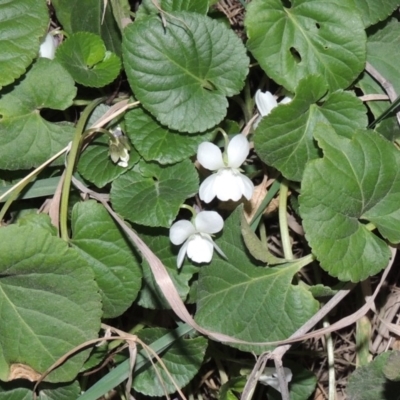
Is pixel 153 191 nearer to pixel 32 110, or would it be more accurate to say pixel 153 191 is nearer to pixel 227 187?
pixel 227 187

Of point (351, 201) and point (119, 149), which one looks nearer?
point (351, 201)

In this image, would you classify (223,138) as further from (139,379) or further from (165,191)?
(139,379)

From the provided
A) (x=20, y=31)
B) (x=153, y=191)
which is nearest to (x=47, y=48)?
(x=20, y=31)

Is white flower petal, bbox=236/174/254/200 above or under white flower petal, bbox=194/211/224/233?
above

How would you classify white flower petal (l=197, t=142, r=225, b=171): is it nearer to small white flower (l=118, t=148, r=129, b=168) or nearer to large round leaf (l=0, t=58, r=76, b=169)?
small white flower (l=118, t=148, r=129, b=168)

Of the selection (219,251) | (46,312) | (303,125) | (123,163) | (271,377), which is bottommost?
(271,377)

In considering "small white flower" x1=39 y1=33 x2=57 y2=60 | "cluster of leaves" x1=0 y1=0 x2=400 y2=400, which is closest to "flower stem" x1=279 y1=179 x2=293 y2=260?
"cluster of leaves" x1=0 y1=0 x2=400 y2=400

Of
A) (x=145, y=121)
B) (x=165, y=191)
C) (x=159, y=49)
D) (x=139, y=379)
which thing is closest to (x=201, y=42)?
(x=159, y=49)
